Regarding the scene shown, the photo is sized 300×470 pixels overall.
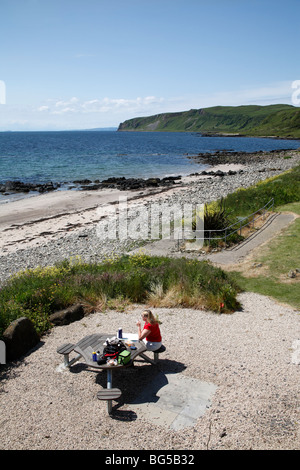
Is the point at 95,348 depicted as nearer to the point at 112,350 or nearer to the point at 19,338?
the point at 112,350

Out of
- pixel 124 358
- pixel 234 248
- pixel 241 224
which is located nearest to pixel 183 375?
pixel 124 358

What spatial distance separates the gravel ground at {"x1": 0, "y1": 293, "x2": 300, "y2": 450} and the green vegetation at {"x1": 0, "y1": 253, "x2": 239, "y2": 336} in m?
0.83

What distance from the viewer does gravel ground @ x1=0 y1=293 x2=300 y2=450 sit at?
5.14 m

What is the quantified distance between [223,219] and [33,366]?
12.4 m

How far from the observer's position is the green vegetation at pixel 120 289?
372 inches

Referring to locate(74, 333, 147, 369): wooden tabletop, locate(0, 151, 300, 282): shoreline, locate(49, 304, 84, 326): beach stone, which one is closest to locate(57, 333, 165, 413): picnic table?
locate(74, 333, 147, 369): wooden tabletop

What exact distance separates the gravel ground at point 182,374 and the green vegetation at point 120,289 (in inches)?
32.8

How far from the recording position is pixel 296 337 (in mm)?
8047

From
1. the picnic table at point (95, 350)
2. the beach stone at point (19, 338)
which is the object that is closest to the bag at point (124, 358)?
→ the picnic table at point (95, 350)

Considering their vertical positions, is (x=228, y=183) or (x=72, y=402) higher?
(x=228, y=183)

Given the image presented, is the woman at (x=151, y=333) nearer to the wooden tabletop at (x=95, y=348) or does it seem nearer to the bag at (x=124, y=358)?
the wooden tabletop at (x=95, y=348)

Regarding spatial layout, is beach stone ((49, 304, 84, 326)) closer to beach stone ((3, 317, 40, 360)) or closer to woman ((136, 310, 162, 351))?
beach stone ((3, 317, 40, 360))

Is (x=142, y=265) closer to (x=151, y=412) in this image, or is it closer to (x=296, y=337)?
(x=296, y=337)

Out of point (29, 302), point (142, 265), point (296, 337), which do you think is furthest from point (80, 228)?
point (296, 337)
